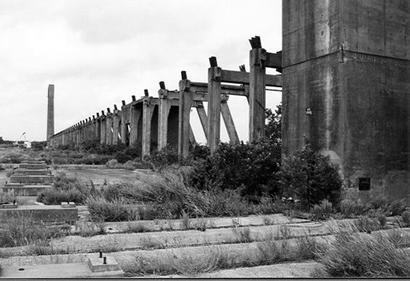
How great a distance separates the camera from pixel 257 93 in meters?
13.4

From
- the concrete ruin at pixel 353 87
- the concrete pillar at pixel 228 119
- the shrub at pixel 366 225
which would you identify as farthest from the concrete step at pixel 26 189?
the concrete pillar at pixel 228 119

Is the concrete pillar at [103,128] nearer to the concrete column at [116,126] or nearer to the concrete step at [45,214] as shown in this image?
the concrete column at [116,126]

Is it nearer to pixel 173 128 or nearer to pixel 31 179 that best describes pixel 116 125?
pixel 173 128

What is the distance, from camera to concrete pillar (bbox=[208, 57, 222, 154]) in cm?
1564

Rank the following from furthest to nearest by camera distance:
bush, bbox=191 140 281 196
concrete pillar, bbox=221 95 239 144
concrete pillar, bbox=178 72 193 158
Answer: concrete pillar, bbox=221 95 239 144
concrete pillar, bbox=178 72 193 158
bush, bbox=191 140 281 196

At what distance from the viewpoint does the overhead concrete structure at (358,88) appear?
9.95m

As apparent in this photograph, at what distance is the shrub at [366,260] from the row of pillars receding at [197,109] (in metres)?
8.78

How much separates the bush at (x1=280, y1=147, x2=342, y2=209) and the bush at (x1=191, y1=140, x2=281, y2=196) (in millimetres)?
1328

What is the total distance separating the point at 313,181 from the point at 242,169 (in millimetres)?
2057

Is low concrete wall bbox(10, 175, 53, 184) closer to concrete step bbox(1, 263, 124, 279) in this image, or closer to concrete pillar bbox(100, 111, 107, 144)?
concrete step bbox(1, 263, 124, 279)

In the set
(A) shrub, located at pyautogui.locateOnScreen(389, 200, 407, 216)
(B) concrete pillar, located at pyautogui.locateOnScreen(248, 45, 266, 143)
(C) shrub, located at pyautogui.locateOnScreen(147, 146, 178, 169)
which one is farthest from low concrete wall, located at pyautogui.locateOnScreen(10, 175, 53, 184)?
(A) shrub, located at pyautogui.locateOnScreen(389, 200, 407, 216)

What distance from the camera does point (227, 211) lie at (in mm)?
9109

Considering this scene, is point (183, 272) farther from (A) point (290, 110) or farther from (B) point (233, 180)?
(A) point (290, 110)

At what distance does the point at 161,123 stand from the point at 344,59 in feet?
49.3
